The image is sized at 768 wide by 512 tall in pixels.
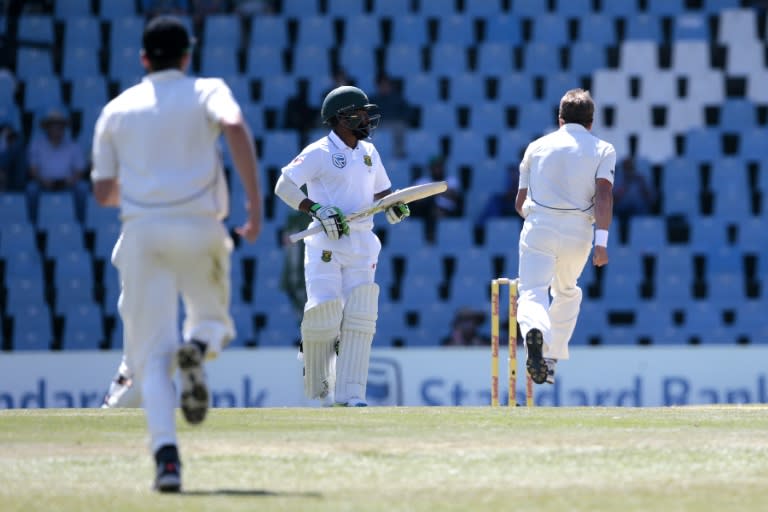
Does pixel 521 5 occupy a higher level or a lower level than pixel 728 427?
higher

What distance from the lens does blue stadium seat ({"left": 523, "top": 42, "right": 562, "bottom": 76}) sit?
699 inches

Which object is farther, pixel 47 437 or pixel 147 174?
pixel 47 437

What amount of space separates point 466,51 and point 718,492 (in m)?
13.1

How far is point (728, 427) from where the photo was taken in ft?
24.3

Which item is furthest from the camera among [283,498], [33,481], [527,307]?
[527,307]

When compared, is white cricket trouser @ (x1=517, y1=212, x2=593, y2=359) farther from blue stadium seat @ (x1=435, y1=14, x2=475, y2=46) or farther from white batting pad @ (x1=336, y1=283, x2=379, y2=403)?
blue stadium seat @ (x1=435, y1=14, x2=475, y2=46)

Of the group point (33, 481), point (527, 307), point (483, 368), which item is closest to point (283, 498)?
point (33, 481)

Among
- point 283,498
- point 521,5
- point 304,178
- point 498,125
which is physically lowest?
point 283,498

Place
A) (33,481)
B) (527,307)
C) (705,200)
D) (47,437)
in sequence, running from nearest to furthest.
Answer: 1. (33,481)
2. (47,437)
3. (527,307)
4. (705,200)

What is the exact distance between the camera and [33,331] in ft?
52.7

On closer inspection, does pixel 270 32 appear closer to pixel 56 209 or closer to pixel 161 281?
pixel 56 209

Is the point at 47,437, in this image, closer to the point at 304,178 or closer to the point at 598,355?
the point at 304,178

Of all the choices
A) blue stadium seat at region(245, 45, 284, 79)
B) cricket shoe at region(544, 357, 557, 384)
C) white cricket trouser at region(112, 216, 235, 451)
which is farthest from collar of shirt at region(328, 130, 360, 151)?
blue stadium seat at region(245, 45, 284, 79)

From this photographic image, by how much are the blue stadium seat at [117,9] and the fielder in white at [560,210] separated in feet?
31.9
